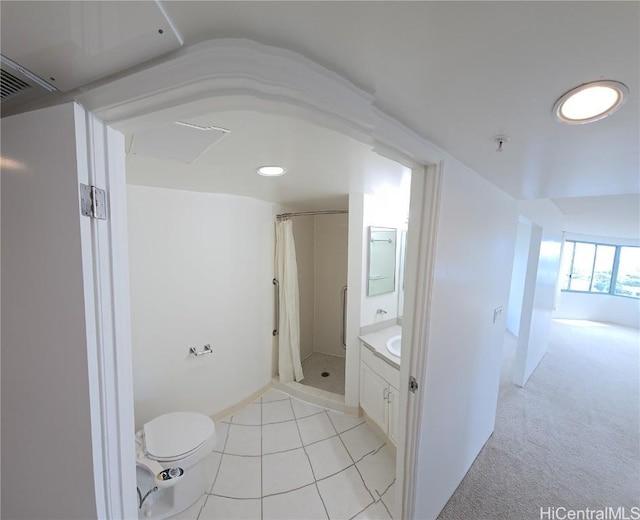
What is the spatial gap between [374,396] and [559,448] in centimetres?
155

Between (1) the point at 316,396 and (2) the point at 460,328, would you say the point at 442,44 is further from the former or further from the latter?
(1) the point at 316,396

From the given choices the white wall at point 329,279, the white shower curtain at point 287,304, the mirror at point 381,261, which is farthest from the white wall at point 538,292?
the white shower curtain at point 287,304

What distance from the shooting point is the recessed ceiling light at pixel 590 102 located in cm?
59

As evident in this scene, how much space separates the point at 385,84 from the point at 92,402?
1061 millimetres

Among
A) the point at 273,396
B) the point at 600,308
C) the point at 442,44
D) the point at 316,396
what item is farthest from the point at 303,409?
the point at 600,308

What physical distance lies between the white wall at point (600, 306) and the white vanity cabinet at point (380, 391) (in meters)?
6.46

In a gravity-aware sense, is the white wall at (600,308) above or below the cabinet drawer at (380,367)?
below

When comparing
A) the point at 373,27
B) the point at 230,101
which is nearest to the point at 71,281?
the point at 230,101

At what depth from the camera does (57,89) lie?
0.54m

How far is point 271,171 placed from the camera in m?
1.46

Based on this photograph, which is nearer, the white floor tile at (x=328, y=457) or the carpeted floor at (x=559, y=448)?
the carpeted floor at (x=559, y=448)

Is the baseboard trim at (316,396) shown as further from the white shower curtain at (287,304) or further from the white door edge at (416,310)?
the white door edge at (416,310)

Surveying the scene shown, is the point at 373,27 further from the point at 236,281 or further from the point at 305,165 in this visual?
the point at 236,281

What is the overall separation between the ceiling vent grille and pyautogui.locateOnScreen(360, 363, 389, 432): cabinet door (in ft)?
7.47
